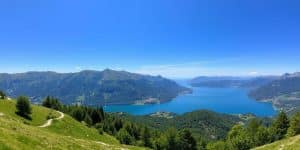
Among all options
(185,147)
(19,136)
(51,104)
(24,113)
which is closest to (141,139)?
(185,147)

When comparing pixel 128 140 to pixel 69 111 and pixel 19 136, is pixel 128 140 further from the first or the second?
pixel 19 136

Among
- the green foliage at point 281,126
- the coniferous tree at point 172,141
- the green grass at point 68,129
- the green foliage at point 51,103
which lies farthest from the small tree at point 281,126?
the green foliage at point 51,103

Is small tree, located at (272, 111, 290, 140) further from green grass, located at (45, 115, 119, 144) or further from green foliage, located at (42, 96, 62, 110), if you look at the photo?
green foliage, located at (42, 96, 62, 110)

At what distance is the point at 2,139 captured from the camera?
1789cm

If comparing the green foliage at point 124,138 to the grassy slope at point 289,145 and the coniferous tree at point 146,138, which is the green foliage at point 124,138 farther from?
the grassy slope at point 289,145

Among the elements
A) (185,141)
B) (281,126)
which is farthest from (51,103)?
(281,126)

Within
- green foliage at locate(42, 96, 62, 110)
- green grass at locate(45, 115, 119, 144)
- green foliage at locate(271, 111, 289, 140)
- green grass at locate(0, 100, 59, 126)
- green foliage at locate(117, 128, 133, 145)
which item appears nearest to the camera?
green grass at locate(0, 100, 59, 126)

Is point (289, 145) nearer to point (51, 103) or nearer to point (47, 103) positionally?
point (51, 103)

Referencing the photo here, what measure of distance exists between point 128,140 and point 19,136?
73.1 m

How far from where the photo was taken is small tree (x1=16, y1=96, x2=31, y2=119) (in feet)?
230

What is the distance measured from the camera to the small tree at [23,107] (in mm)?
70006

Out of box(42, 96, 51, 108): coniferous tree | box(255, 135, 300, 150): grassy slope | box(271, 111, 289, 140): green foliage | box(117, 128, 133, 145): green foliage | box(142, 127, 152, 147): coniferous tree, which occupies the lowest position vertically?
box(142, 127, 152, 147): coniferous tree

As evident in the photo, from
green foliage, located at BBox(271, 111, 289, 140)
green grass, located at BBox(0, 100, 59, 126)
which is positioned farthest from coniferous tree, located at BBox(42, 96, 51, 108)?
green foliage, located at BBox(271, 111, 289, 140)

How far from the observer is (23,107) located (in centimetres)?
7125
